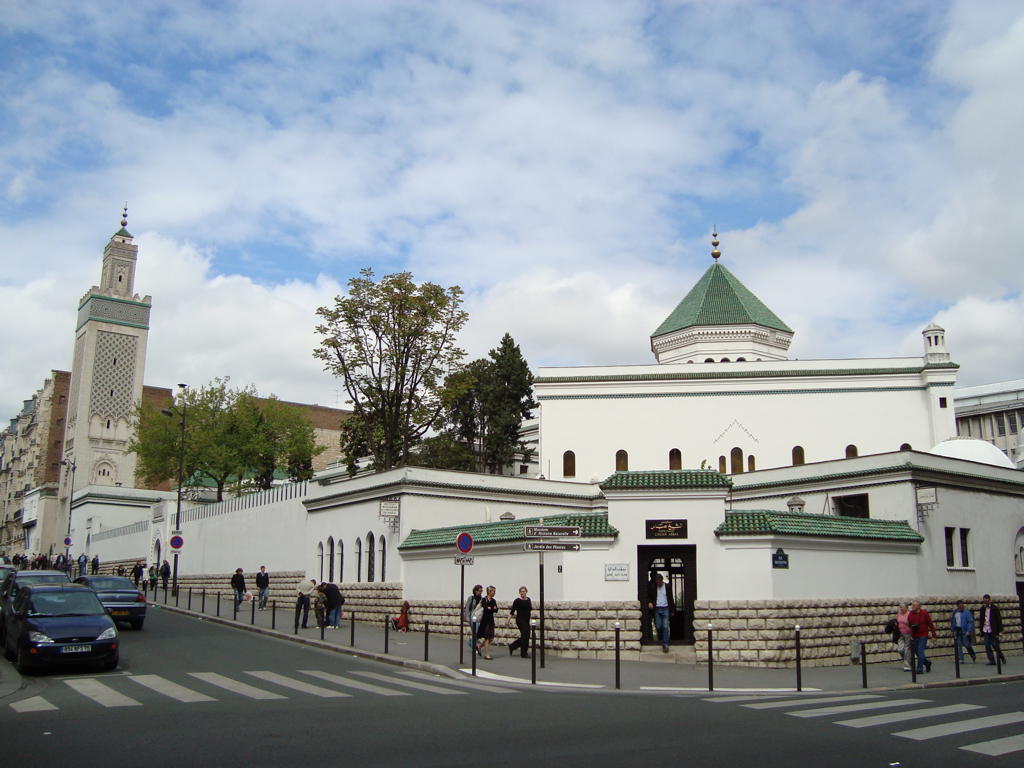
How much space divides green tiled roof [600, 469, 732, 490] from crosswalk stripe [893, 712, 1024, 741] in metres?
9.29

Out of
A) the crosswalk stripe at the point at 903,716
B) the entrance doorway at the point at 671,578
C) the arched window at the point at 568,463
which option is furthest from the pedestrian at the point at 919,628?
the arched window at the point at 568,463

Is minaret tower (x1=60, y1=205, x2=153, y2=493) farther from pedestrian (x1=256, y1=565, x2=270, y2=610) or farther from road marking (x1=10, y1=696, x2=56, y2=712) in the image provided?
road marking (x1=10, y1=696, x2=56, y2=712)

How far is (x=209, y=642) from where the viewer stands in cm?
2247

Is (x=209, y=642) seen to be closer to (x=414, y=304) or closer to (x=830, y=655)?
(x=830, y=655)

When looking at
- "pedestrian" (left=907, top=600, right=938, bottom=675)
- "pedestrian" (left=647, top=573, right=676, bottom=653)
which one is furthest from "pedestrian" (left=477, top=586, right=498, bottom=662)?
"pedestrian" (left=907, top=600, right=938, bottom=675)

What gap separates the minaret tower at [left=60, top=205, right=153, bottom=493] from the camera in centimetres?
9219

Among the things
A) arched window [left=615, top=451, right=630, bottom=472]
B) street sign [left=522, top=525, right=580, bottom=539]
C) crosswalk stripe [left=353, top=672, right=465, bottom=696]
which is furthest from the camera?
arched window [left=615, top=451, right=630, bottom=472]

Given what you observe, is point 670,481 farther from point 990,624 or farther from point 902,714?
point 902,714

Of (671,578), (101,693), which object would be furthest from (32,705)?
(671,578)

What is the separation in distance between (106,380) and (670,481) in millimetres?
85407

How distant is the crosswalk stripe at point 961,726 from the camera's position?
36.3 feet

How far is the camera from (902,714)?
1279 cm

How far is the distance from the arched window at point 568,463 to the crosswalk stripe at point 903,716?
3540cm

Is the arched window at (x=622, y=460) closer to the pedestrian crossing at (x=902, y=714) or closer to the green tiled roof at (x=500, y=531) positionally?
the green tiled roof at (x=500, y=531)
